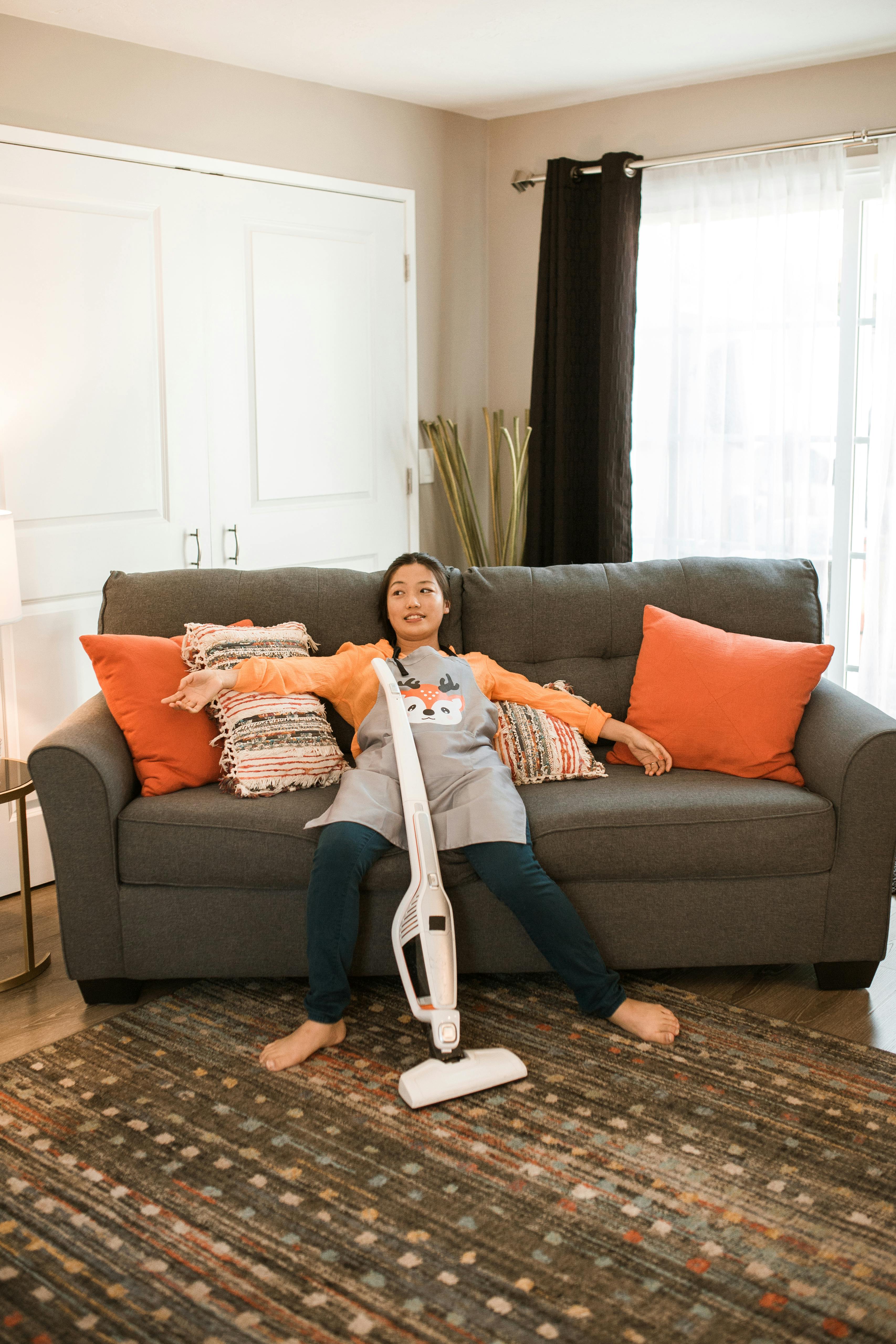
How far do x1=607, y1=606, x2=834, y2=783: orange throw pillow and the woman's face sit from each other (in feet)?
1.74

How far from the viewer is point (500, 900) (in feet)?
7.68

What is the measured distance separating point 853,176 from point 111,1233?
3462mm

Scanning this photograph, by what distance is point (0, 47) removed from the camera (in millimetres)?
2994

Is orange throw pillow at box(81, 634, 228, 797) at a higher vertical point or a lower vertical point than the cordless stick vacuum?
higher

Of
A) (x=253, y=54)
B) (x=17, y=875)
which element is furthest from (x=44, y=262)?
(x=17, y=875)

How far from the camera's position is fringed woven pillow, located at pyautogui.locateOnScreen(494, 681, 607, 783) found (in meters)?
2.64

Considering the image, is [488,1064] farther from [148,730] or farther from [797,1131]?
[148,730]

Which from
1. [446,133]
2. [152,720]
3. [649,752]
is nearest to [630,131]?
[446,133]

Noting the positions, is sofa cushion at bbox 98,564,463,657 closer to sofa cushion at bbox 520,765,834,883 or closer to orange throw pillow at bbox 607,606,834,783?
orange throw pillow at bbox 607,606,834,783

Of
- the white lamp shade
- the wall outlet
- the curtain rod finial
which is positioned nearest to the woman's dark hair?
the white lamp shade

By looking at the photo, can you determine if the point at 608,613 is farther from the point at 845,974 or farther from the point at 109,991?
the point at 109,991

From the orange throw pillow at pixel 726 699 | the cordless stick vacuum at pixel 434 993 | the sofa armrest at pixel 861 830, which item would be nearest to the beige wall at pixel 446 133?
the orange throw pillow at pixel 726 699

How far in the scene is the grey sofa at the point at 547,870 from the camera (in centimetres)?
239

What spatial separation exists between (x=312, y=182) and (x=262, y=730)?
2.05 metres
